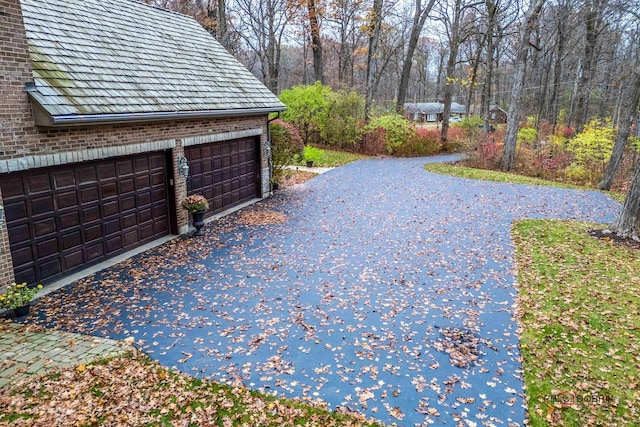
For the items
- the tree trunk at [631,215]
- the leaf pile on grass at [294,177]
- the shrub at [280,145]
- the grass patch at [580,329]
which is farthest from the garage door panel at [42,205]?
the tree trunk at [631,215]

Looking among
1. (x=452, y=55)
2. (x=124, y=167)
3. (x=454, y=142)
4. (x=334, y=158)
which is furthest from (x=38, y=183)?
(x=454, y=142)

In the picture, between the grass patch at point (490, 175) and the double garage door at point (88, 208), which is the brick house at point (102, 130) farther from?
the grass patch at point (490, 175)

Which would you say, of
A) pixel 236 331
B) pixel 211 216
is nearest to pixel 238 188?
pixel 211 216

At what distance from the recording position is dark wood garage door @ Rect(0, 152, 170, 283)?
7.44m

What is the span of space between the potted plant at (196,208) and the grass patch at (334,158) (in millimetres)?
11763

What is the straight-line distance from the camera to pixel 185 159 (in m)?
11.2

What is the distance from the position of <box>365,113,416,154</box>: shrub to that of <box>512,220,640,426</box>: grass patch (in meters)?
17.9

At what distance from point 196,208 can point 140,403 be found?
6747 millimetres

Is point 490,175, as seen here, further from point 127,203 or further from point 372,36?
point 127,203

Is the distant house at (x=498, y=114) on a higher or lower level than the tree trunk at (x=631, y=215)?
higher

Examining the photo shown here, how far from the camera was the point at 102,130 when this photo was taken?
344 inches

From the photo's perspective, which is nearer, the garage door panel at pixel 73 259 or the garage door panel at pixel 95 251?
the garage door panel at pixel 73 259

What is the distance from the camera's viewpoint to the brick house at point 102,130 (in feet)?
23.9

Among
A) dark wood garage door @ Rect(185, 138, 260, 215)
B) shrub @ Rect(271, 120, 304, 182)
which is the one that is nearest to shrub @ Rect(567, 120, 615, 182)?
shrub @ Rect(271, 120, 304, 182)
